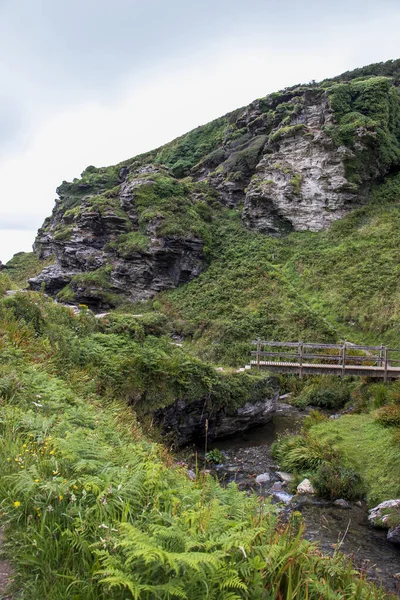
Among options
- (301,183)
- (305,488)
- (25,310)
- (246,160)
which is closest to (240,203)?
(246,160)

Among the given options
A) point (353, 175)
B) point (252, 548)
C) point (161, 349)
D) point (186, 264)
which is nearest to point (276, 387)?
point (161, 349)

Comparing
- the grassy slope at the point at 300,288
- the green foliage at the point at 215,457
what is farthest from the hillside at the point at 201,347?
the green foliage at the point at 215,457

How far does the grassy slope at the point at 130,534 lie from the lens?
7.82 feet

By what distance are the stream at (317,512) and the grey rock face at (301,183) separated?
24230mm

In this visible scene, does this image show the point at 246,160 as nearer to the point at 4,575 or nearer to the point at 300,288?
the point at 300,288

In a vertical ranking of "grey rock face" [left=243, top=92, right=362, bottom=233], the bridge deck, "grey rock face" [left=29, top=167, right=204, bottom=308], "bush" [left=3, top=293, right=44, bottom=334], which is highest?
"grey rock face" [left=243, top=92, right=362, bottom=233]

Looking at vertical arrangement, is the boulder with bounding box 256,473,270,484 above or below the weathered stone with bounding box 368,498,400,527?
below

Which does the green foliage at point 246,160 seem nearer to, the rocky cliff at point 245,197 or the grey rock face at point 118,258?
the rocky cliff at point 245,197

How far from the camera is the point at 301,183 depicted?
116 feet

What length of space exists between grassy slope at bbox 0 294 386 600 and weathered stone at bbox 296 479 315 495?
22.3 feet

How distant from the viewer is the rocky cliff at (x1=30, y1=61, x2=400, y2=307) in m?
34.0

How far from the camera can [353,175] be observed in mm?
33531

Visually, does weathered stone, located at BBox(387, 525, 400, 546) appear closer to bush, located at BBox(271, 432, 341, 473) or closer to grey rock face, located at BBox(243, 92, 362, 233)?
bush, located at BBox(271, 432, 341, 473)

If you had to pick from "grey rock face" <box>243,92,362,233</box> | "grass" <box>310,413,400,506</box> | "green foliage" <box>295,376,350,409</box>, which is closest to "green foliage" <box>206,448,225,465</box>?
"grass" <box>310,413,400,506</box>
